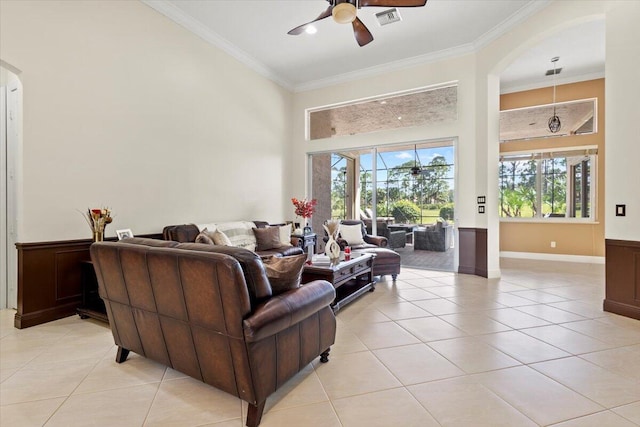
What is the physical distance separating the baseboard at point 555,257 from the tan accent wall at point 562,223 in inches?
2.6

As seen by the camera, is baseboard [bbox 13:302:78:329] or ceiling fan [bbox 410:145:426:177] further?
ceiling fan [bbox 410:145:426:177]

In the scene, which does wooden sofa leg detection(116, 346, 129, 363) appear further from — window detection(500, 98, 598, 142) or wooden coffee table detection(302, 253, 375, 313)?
window detection(500, 98, 598, 142)

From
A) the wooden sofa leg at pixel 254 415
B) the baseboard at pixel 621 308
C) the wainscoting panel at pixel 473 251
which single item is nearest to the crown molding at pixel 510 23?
the wainscoting panel at pixel 473 251

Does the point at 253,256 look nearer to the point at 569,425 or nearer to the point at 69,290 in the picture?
the point at 569,425

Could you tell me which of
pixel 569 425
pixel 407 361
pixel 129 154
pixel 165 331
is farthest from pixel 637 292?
pixel 129 154

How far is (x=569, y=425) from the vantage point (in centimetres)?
165

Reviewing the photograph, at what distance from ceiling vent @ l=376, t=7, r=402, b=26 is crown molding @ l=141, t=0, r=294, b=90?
2488mm

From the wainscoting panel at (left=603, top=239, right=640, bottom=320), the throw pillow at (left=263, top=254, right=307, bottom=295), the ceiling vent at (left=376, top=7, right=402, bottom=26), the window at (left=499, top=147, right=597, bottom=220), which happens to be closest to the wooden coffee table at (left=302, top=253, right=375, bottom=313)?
the throw pillow at (left=263, top=254, right=307, bottom=295)

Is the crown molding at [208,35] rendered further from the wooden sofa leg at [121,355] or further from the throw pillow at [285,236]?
the wooden sofa leg at [121,355]

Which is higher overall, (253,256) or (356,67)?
(356,67)

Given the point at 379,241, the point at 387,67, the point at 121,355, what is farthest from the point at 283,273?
the point at 387,67

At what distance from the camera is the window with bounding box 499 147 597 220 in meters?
6.32

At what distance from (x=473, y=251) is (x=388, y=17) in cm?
399

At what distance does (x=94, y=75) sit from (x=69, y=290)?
95.9 inches
